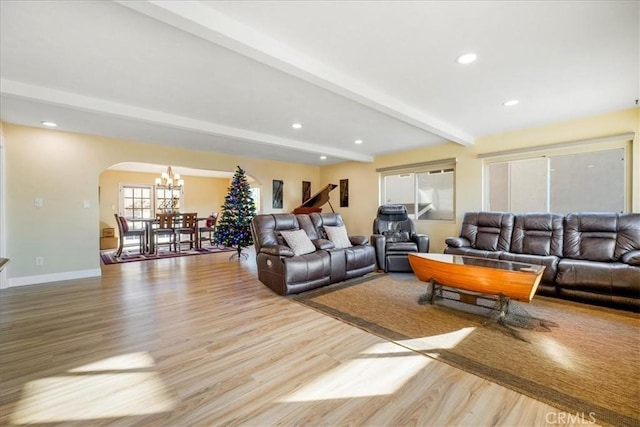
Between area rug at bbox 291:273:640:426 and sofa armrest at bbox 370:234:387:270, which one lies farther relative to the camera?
sofa armrest at bbox 370:234:387:270

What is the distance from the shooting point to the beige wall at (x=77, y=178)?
13.4 ft

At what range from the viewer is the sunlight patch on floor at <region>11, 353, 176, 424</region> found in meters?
1.51

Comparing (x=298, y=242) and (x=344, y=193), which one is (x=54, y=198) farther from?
(x=344, y=193)

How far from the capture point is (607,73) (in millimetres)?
2736

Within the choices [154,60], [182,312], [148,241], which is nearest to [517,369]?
[182,312]

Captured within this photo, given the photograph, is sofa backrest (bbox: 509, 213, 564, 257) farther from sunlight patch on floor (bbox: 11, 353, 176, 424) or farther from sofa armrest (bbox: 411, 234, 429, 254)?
sunlight patch on floor (bbox: 11, 353, 176, 424)

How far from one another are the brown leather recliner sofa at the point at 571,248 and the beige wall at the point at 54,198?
20.4 feet

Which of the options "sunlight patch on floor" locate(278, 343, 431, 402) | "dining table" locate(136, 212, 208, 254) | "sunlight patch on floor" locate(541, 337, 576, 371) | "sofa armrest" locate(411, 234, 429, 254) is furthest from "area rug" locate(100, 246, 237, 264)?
"sunlight patch on floor" locate(541, 337, 576, 371)

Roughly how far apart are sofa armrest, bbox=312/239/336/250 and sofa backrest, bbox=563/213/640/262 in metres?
3.26

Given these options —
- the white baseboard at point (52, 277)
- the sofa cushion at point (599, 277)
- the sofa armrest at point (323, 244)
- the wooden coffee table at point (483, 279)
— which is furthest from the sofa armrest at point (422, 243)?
the white baseboard at point (52, 277)

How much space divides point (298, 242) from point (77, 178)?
13.2 feet

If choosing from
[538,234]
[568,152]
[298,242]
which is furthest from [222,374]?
[568,152]

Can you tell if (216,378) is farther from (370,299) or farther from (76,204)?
(76,204)

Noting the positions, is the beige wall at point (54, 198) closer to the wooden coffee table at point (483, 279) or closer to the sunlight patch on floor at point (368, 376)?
the sunlight patch on floor at point (368, 376)
